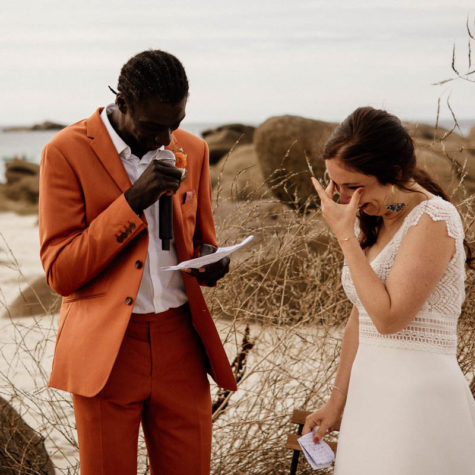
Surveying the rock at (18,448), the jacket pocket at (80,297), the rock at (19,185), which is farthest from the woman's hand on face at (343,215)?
the rock at (19,185)

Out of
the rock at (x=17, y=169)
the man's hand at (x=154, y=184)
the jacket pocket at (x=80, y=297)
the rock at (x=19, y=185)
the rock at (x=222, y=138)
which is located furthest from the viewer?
the rock at (x=17, y=169)

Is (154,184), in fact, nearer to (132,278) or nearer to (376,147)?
(132,278)

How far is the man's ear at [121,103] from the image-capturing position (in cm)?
182

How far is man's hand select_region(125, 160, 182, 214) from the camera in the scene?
167cm

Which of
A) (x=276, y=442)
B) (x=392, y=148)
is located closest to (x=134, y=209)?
(x=392, y=148)

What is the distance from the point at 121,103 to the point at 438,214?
927mm

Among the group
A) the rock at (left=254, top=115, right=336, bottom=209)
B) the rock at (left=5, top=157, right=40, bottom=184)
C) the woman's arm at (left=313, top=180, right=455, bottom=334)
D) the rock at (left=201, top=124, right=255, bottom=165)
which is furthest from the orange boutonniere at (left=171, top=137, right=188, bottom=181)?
the rock at (left=5, top=157, right=40, bottom=184)

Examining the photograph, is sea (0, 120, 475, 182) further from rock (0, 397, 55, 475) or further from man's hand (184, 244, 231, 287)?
man's hand (184, 244, 231, 287)

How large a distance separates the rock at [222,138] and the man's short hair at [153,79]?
11.1m

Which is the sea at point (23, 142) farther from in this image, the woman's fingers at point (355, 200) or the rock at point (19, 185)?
the woman's fingers at point (355, 200)

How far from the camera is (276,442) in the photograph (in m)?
3.16

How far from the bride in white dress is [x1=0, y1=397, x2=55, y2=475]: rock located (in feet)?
6.13

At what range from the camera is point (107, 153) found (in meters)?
1.84

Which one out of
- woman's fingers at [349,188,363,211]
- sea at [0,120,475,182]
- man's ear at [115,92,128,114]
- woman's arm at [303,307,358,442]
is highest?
man's ear at [115,92,128,114]
